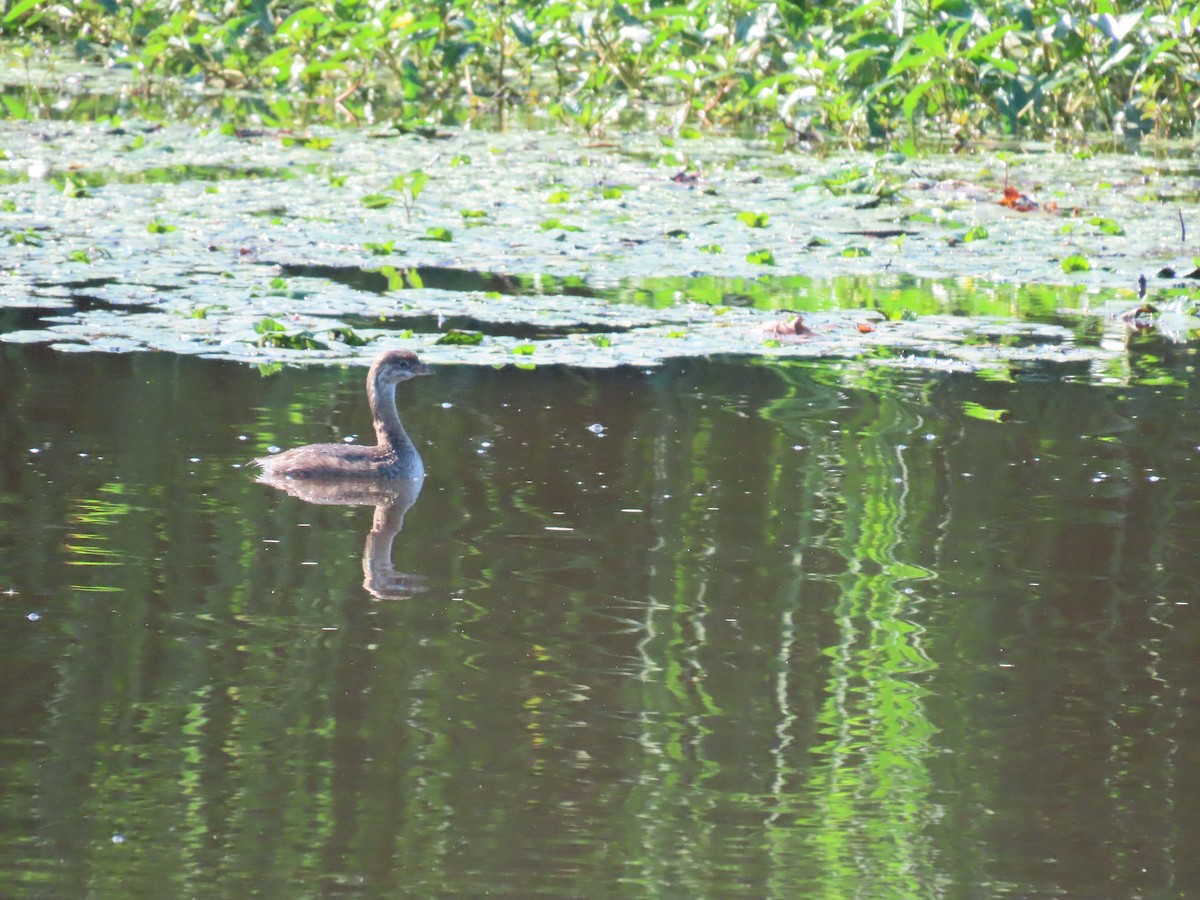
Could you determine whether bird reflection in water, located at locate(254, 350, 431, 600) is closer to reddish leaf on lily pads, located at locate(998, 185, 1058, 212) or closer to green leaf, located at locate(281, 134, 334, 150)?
reddish leaf on lily pads, located at locate(998, 185, 1058, 212)

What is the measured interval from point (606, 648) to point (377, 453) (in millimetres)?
1854

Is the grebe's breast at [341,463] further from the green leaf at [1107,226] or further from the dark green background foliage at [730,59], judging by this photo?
the dark green background foliage at [730,59]

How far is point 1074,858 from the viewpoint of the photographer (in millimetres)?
3658

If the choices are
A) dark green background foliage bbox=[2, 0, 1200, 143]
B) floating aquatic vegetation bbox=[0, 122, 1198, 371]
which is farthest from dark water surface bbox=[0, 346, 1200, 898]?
dark green background foliage bbox=[2, 0, 1200, 143]

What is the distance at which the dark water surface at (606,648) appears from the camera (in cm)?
366

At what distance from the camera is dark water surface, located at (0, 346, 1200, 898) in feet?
12.0

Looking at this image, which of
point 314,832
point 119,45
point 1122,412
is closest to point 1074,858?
point 314,832

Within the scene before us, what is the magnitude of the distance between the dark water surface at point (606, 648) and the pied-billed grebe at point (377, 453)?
0.34ft

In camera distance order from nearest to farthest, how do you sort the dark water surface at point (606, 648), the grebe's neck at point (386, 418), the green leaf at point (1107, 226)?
1. the dark water surface at point (606, 648)
2. the grebe's neck at point (386, 418)
3. the green leaf at point (1107, 226)

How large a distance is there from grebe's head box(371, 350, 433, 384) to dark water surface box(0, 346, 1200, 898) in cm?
27

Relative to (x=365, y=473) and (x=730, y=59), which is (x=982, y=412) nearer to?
(x=365, y=473)

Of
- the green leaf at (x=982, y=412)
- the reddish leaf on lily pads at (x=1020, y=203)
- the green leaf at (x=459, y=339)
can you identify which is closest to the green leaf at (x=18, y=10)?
the reddish leaf on lily pads at (x=1020, y=203)

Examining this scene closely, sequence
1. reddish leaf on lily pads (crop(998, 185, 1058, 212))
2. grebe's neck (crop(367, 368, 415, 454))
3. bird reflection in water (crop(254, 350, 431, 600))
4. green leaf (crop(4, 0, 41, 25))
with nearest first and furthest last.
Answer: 1. bird reflection in water (crop(254, 350, 431, 600))
2. grebe's neck (crop(367, 368, 415, 454))
3. reddish leaf on lily pads (crop(998, 185, 1058, 212))
4. green leaf (crop(4, 0, 41, 25))

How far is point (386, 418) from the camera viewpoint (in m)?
6.57
